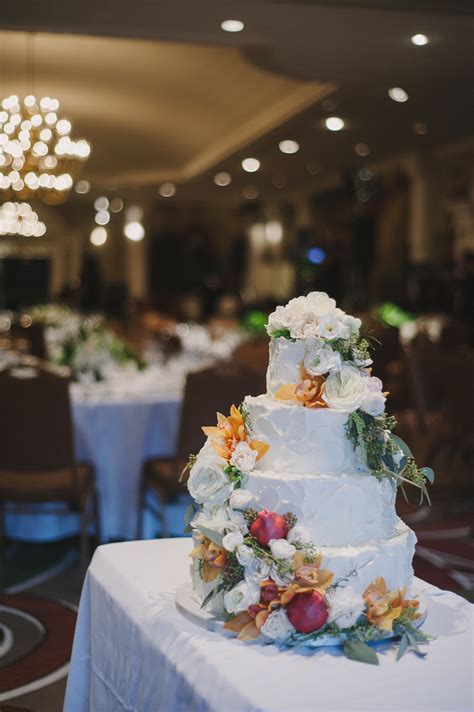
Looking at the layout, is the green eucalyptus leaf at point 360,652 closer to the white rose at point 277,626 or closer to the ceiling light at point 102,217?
the white rose at point 277,626

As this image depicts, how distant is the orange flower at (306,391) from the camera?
2.41m

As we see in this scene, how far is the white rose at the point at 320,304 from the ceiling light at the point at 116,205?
21.4 meters

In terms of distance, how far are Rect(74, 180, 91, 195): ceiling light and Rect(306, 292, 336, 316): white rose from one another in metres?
17.9

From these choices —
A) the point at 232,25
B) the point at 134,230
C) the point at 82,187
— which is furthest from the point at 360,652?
the point at 134,230

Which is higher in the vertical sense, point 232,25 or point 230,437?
point 232,25

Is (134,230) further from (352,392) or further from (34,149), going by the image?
(352,392)

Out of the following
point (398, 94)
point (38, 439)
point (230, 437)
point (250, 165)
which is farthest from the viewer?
point (250, 165)

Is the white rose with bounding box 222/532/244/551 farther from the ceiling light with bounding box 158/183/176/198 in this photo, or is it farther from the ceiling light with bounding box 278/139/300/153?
the ceiling light with bounding box 158/183/176/198

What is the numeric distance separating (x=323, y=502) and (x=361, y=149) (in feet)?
41.7

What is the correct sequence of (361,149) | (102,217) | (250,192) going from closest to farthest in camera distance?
(361,149) → (250,192) → (102,217)

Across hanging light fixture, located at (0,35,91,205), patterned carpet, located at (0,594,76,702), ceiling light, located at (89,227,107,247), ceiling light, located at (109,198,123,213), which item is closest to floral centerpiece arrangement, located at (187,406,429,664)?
patterned carpet, located at (0,594,76,702)

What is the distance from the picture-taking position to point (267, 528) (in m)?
2.25

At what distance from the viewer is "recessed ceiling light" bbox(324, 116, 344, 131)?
1175cm

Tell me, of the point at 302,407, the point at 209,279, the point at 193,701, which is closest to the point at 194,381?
the point at 302,407
